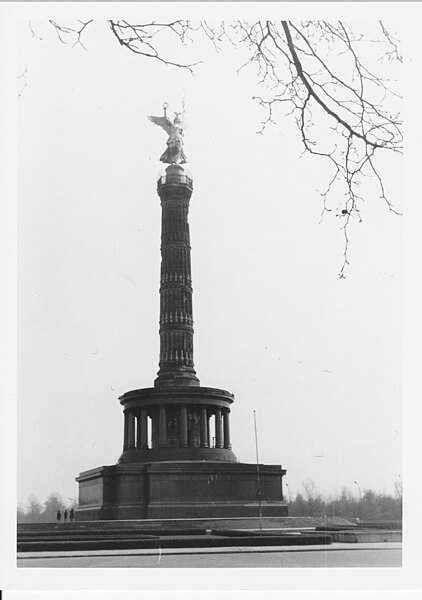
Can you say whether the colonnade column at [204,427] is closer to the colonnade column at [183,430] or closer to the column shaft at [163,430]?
the colonnade column at [183,430]

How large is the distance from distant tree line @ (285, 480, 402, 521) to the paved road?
283 centimetres

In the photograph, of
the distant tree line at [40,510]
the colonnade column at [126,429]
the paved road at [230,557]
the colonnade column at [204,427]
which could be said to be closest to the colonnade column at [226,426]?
the colonnade column at [204,427]

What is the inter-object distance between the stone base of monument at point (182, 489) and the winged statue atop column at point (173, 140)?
33.7ft

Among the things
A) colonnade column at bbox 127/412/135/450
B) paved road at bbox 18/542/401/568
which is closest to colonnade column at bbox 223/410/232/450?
colonnade column at bbox 127/412/135/450

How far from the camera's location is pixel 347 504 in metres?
24.0

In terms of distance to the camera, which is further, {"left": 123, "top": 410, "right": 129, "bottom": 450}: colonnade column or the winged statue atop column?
{"left": 123, "top": 410, "right": 129, "bottom": 450}: colonnade column

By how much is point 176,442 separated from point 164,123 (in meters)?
10.6

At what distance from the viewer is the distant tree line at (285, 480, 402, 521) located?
66.2ft

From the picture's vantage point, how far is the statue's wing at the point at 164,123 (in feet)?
86.1

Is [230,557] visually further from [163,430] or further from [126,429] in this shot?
[126,429]

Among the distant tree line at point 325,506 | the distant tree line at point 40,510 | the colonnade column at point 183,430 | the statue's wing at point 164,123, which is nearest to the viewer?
the distant tree line at point 325,506

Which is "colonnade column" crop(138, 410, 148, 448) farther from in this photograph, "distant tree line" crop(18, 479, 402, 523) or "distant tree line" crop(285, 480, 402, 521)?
"distant tree line" crop(285, 480, 402, 521)
